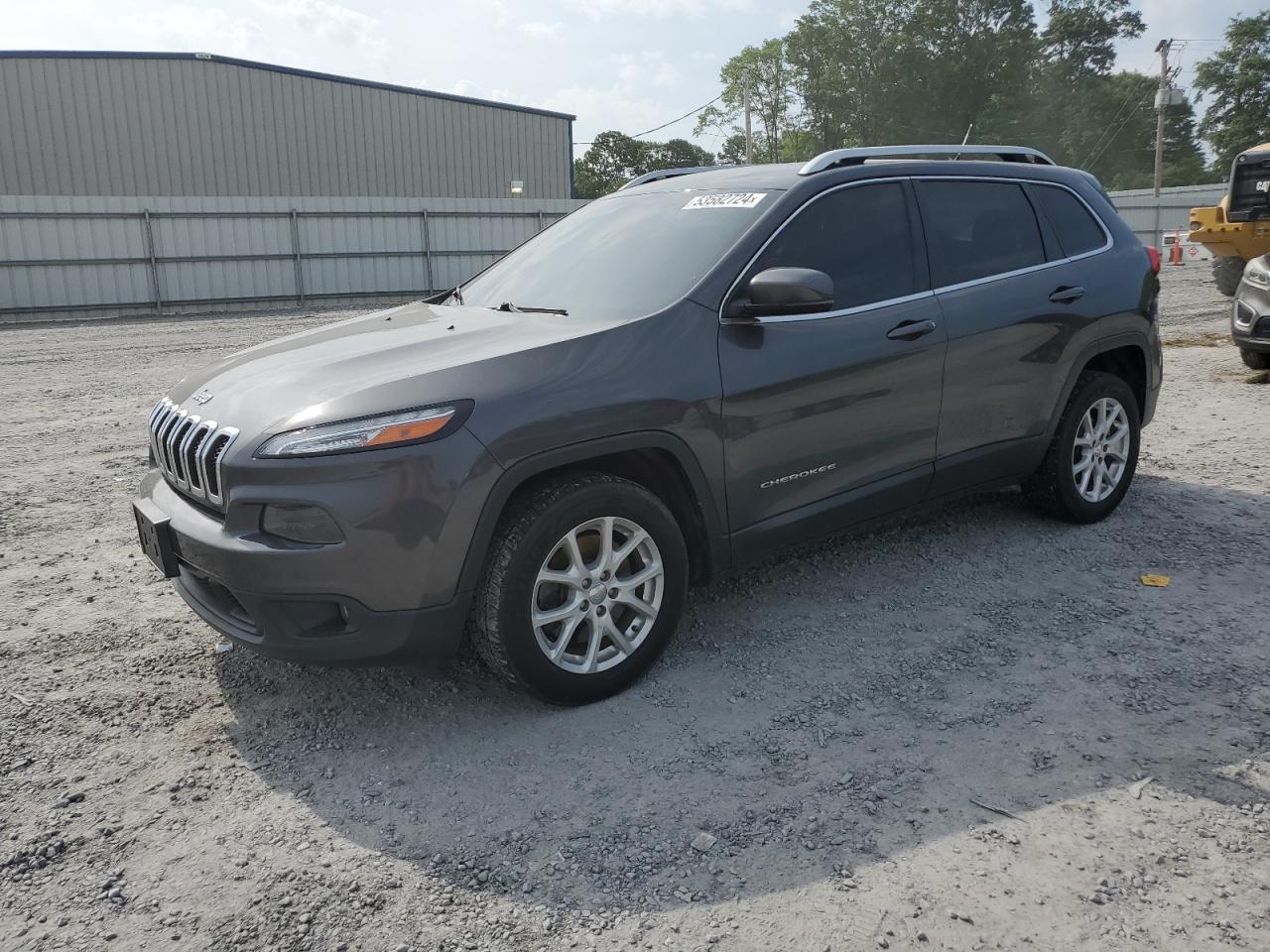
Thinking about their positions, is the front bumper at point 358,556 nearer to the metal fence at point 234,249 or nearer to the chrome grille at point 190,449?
the chrome grille at point 190,449

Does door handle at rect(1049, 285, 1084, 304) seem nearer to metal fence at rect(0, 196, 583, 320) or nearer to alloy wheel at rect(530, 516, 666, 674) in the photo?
alloy wheel at rect(530, 516, 666, 674)

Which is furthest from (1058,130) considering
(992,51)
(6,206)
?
(6,206)

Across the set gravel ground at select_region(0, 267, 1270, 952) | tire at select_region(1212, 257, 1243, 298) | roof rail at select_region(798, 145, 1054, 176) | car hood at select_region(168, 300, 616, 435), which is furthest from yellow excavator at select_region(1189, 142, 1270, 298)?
car hood at select_region(168, 300, 616, 435)

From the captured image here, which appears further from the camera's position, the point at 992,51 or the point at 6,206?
the point at 992,51

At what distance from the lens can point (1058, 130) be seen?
72.2m

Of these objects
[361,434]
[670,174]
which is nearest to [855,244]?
[670,174]

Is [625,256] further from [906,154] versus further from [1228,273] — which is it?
[1228,273]

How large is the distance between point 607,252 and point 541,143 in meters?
32.1

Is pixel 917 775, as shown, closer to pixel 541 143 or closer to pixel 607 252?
pixel 607 252

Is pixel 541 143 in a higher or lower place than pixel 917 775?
higher

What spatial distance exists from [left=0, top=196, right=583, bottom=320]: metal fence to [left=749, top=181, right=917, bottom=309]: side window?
18833 mm

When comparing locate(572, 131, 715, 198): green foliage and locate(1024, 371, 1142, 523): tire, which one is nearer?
locate(1024, 371, 1142, 523): tire

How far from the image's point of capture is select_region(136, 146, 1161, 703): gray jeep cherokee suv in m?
2.91

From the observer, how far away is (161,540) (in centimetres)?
321
